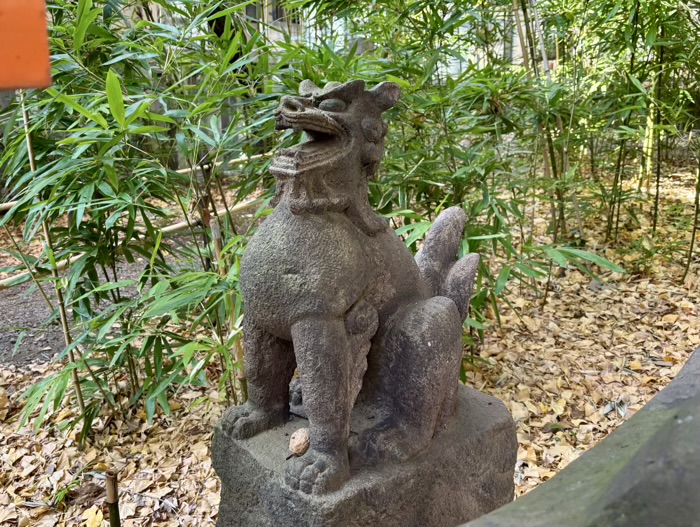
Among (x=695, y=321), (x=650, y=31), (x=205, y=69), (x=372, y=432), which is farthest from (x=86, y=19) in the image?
(x=695, y=321)

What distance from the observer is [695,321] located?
3.29 m

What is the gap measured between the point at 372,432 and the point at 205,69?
3.87ft

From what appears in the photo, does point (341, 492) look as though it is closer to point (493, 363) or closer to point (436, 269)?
point (436, 269)

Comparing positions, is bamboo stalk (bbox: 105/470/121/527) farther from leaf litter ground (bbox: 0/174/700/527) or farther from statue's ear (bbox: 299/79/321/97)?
statue's ear (bbox: 299/79/321/97)

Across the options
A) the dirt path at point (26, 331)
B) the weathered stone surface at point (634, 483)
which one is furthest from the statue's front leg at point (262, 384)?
the dirt path at point (26, 331)

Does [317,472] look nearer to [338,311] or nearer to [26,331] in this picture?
[338,311]

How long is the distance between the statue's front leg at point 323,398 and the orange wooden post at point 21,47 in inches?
34.4

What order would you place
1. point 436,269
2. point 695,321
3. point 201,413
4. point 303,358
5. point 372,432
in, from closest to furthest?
point 303,358 → point 372,432 → point 436,269 → point 201,413 → point 695,321

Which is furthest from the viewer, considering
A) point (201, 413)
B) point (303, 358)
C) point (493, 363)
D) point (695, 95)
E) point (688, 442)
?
point (695, 95)

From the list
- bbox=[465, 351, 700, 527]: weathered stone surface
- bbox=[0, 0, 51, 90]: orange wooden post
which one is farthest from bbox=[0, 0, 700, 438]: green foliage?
bbox=[465, 351, 700, 527]: weathered stone surface

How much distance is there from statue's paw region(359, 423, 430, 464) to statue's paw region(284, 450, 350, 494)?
2.7 inches

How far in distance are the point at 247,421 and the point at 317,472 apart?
0.86ft

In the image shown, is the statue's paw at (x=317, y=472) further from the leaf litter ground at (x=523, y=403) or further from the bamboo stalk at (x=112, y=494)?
the leaf litter ground at (x=523, y=403)

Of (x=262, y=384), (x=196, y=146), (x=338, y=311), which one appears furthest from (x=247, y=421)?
(x=196, y=146)
